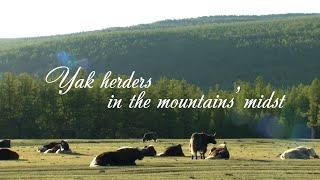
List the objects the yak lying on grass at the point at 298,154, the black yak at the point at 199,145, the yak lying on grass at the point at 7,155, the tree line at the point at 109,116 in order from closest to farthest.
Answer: the yak lying on grass at the point at 298,154
the black yak at the point at 199,145
the yak lying on grass at the point at 7,155
the tree line at the point at 109,116

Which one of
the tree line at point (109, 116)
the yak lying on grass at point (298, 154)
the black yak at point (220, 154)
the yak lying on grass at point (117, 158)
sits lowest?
the tree line at point (109, 116)

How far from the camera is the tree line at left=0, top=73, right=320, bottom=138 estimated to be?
334ft

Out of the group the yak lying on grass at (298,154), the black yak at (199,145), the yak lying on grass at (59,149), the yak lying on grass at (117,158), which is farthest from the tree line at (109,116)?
the yak lying on grass at (117,158)

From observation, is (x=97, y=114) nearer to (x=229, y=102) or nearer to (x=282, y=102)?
(x=229, y=102)

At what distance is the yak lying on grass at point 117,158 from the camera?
33450 mm

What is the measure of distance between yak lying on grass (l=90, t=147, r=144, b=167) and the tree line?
6641 cm

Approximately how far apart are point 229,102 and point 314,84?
14098 millimetres

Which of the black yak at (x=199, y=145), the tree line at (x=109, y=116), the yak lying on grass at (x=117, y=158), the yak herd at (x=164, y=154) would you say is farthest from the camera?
the tree line at (x=109, y=116)

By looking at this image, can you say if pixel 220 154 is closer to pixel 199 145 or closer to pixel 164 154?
pixel 199 145

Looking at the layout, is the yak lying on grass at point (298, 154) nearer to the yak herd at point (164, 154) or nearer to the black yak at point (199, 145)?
the yak herd at point (164, 154)

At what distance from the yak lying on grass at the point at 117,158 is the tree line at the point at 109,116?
66.4 metres

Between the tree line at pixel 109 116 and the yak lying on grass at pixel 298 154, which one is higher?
the yak lying on grass at pixel 298 154

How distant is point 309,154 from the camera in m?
38.5

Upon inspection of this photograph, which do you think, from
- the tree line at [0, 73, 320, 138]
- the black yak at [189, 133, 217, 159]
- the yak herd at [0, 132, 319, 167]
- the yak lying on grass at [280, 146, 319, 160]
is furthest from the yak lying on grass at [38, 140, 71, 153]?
the tree line at [0, 73, 320, 138]
